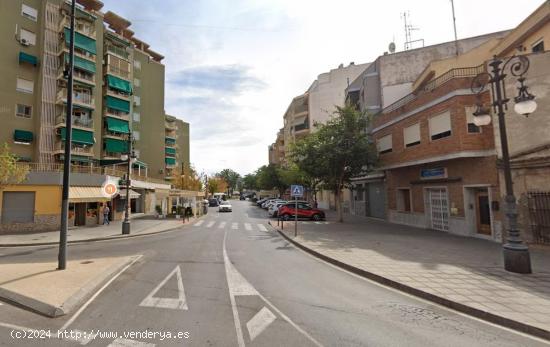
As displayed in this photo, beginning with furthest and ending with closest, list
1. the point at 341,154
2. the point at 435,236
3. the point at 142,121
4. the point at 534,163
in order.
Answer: the point at 142,121, the point at 341,154, the point at 435,236, the point at 534,163

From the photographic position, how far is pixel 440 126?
1606 cm

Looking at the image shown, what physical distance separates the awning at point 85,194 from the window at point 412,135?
2257 centimetres

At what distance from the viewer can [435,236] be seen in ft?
50.4

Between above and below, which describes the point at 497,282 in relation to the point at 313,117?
below

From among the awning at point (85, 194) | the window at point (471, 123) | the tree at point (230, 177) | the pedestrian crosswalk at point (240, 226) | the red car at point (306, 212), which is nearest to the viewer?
the window at point (471, 123)

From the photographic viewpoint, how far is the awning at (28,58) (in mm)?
25516

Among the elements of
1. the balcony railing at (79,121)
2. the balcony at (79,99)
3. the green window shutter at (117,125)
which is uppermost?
the balcony at (79,99)

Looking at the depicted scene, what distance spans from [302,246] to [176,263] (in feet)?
18.5

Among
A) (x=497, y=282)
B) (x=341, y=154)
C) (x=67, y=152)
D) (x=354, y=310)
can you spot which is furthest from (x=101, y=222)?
(x=497, y=282)

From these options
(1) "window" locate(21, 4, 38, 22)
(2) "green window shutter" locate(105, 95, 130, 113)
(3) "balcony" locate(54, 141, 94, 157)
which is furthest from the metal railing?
(1) "window" locate(21, 4, 38, 22)

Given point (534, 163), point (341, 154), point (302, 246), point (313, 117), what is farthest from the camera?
point (313, 117)

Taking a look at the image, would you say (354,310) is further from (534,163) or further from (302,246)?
(534,163)

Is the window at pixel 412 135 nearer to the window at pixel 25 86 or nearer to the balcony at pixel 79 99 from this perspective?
the balcony at pixel 79 99

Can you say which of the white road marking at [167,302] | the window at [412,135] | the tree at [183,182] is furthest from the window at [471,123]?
the tree at [183,182]
